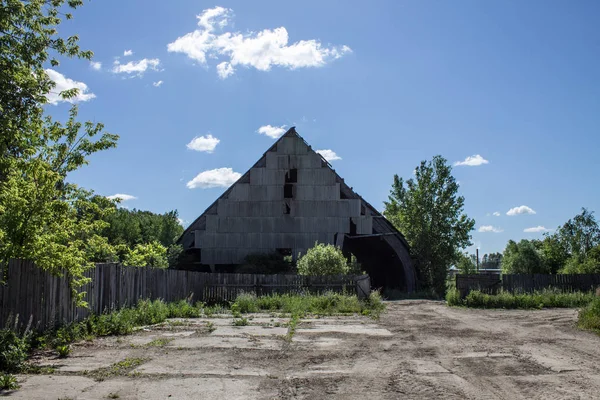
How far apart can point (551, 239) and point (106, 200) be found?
168ft

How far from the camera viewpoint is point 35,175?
31.3 ft

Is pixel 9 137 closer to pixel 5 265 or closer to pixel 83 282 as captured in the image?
pixel 5 265

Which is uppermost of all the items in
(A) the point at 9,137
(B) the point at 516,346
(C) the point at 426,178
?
(C) the point at 426,178

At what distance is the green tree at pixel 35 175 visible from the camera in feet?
30.1

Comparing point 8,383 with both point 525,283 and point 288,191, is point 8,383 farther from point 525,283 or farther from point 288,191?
point 288,191

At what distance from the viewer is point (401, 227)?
146 ft

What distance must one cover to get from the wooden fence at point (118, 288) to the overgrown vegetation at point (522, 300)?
4.82 meters

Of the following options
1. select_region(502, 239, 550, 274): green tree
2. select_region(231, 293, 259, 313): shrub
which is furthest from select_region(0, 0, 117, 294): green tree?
select_region(502, 239, 550, 274): green tree

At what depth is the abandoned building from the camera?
34500 mm

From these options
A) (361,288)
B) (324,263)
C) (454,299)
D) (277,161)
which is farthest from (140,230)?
(454,299)

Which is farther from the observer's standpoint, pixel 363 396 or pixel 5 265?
pixel 5 265

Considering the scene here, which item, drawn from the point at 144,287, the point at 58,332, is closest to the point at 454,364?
the point at 58,332

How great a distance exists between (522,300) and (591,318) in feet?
28.9

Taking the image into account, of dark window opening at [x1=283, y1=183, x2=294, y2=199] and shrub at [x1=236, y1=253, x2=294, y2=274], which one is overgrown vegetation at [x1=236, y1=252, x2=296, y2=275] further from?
dark window opening at [x1=283, y1=183, x2=294, y2=199]
